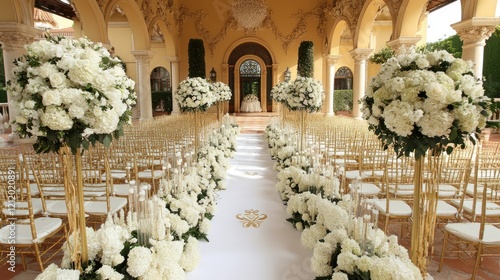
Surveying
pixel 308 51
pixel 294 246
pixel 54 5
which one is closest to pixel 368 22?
pixel 308 51

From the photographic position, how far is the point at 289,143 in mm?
7582

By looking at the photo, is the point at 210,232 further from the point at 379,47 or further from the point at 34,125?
the point at 379,47

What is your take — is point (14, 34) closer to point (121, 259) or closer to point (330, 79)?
point (121, 259)

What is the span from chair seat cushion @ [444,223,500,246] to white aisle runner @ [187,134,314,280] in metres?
1.53

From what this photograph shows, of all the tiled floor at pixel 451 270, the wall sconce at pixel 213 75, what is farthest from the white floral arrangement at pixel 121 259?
the wall sconce at pixel 213 75

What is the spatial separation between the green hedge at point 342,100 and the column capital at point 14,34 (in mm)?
19406

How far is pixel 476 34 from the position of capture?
8.34 m

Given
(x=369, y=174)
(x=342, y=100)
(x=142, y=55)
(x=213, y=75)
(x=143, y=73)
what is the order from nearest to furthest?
(x=369, y=174)
(x=142, y=55)
(x=143, y=73)
(x=213, y=75)
(x=342, y=100)

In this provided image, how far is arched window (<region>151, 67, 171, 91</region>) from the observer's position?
24.2 metres

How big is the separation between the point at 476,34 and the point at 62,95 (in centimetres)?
970

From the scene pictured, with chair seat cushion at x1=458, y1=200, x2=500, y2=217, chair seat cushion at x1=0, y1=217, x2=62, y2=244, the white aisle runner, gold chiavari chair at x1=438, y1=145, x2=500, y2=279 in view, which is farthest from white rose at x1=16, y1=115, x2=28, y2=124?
chair seat cushion at x1=458, y1=200, x2=500, y2=217

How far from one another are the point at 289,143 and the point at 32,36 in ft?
26.1

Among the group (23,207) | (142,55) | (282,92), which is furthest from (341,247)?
(142,55)

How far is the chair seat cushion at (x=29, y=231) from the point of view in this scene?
124 inches
